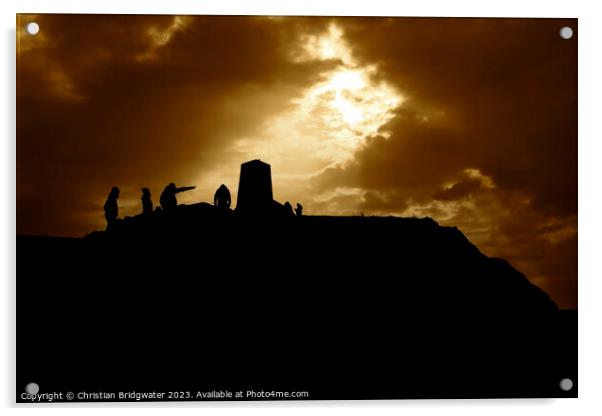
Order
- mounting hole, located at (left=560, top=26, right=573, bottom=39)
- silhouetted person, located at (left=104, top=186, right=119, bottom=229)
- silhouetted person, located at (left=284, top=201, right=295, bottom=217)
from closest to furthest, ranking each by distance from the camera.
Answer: silhouetted person, located at (left=104, top=186, right=119, bottom=229), silhouetted person, located at (left=284, top=201, right=295, bottom=217), mounting hole, located at (left=560, top=26, right=573, bottom=39)

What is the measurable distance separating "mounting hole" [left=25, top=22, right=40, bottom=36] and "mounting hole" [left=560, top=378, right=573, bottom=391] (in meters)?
5.07

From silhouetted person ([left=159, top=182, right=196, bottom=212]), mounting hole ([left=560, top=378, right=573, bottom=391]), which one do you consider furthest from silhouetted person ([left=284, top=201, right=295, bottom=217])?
mounting hole ([left=560, top=378, right=573, bottom=391])

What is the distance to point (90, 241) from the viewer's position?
4.96 metres

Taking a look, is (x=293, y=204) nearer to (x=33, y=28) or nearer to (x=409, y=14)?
(x=409, y=14)

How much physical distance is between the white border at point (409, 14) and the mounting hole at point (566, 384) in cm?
9

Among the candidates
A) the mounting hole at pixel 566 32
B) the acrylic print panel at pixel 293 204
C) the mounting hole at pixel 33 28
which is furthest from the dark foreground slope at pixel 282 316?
the mounting hole at pixel 566 32

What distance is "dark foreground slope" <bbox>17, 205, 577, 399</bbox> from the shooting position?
4.93m

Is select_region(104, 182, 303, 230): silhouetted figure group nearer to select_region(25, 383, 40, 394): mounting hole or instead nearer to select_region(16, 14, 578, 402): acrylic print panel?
select_region(16, 14, 578, 402): acrylic print panel

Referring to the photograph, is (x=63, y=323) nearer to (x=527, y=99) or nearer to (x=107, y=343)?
(x=107, y=343)

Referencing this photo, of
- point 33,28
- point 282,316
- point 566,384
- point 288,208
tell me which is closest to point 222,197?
point 288,208
